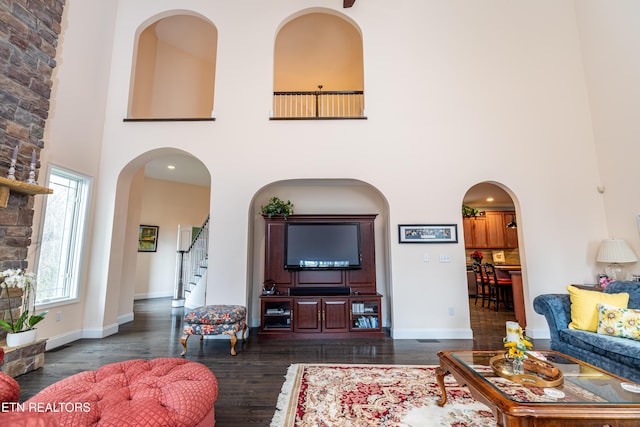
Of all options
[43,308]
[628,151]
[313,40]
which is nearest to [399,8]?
[313,40]

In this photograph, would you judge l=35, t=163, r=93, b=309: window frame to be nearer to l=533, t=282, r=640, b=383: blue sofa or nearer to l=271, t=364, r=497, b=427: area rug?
l=271, t=364, r=497, b=427: area rug

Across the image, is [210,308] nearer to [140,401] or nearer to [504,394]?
[140,401]

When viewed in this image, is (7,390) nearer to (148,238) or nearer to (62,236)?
(62,236)

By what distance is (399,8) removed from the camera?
4.90 metres

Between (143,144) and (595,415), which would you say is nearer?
(595,415)

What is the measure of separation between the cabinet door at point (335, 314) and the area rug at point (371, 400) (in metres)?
1.24

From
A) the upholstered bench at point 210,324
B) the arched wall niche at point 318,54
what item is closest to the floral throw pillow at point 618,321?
the upholstered bench at point 210,324

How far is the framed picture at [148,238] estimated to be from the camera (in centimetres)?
816

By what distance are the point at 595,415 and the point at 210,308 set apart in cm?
370

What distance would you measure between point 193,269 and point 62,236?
3.28 m

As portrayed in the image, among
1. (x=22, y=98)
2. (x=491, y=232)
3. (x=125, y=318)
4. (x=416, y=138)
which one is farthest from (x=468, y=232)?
(x=22, y=98)

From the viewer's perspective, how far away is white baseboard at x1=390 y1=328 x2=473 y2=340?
414cm

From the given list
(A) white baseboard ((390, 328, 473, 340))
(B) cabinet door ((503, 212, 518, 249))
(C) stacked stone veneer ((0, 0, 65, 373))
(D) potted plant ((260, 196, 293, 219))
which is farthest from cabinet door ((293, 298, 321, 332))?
(B) cabinet door ((503, 212, 518, 249))

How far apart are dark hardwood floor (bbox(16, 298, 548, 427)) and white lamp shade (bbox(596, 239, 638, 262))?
1.45 m
